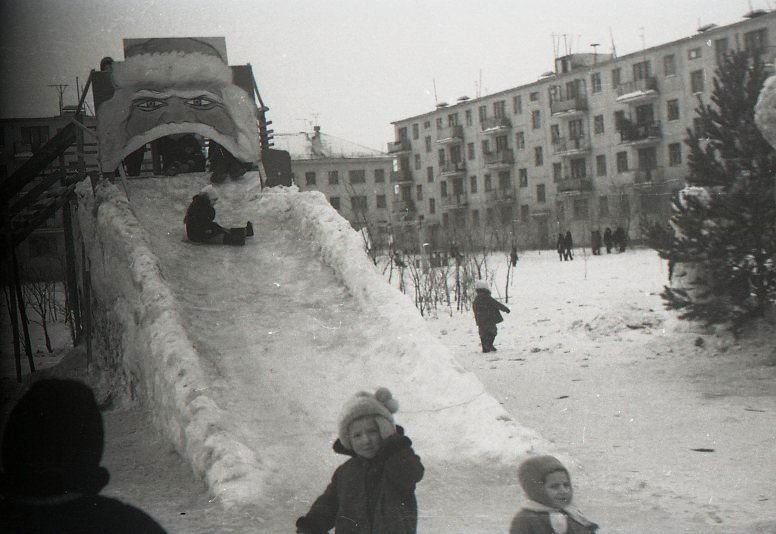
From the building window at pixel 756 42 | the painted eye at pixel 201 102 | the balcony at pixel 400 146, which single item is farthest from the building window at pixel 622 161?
the painted eye at pixel 201 102

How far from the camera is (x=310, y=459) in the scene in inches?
114

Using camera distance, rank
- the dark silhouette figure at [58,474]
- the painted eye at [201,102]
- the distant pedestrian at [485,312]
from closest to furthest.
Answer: the dark silhouette figure at [58,474] < the painted eye at [201,102] < the distant pedestrian at [485,312]

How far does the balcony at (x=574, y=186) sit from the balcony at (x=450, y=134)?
64 centimetres

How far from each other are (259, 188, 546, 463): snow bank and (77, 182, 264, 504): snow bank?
0.60m

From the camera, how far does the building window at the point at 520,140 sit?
453 centimetres

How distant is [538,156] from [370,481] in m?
2.69

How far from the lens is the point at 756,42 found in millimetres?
4527

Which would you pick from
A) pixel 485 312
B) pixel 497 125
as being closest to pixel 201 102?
pixel 497 125

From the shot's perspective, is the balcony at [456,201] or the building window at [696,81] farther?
the balcony at [456,201]

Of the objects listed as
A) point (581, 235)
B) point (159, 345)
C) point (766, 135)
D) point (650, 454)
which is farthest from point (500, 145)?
point (159, 345)

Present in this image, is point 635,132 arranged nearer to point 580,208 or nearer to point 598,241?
point 580,208

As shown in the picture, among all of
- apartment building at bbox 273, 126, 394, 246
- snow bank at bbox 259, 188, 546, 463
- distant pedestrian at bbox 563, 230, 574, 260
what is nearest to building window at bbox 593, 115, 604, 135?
distant pedestrian at bbox 563, 230, 574, 260

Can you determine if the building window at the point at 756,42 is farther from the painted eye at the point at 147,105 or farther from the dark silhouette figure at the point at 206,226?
the painted eye at the point at 147,105

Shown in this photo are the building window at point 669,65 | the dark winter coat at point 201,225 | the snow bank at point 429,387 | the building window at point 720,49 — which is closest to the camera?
the snow bank at point 429,387
